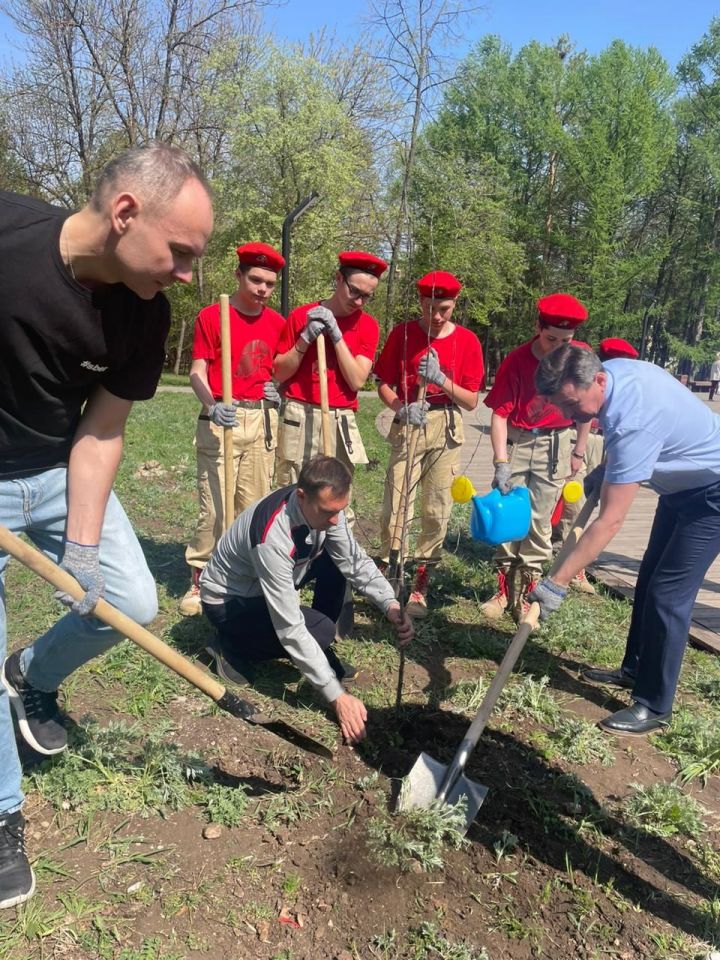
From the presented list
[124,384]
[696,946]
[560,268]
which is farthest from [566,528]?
[560,268]

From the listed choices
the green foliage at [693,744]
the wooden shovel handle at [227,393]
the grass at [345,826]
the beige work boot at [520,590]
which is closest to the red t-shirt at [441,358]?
the wooden shovel handle at [227,393]

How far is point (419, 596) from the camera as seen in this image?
4.76m

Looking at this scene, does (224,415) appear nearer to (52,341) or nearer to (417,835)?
(52,341)

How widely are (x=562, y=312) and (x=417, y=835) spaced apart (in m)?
2.90

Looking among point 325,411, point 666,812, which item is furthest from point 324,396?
point 666,812

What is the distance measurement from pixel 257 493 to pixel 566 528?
2.60m

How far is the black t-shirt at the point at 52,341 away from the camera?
2.00m

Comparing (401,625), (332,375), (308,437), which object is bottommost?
(401,625)

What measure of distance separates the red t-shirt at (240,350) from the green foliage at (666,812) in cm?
300

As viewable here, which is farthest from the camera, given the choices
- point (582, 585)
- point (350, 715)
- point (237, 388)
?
point (582, 585)

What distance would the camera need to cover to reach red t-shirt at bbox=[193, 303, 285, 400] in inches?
175

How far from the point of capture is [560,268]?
3191cm

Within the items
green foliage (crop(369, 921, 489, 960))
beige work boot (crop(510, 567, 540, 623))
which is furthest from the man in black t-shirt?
beige work boot (crop(510, 567, 540, 623))

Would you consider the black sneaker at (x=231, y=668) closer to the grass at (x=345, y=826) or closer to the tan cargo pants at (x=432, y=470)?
the grass at (x=345, y=826)
